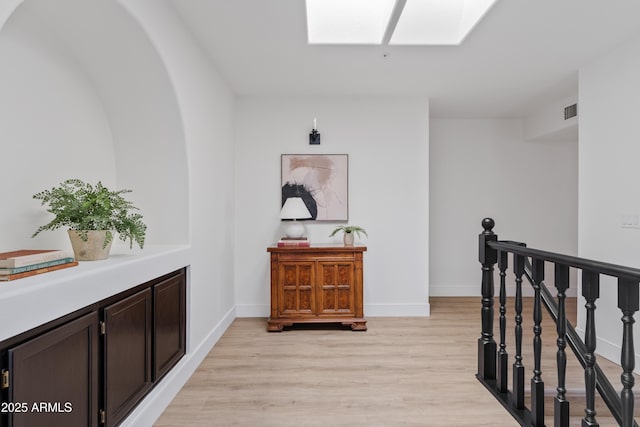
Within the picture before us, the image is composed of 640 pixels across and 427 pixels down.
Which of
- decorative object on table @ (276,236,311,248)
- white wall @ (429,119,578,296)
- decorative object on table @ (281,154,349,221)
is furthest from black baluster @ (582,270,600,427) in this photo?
white wall @ (429,119,578,296)

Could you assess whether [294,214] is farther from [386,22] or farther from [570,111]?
[570,111]

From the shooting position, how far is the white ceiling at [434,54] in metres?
2.45

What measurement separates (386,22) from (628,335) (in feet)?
7.49

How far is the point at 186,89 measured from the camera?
2619 mm

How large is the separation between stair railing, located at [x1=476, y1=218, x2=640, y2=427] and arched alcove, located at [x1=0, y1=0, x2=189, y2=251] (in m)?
2.08

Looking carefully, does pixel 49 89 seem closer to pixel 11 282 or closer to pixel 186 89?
pixel 186 89

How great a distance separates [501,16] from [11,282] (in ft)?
9.74

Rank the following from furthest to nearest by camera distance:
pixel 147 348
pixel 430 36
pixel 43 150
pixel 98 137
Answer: pixel 430 36 < pixel 98 137 < pixel 147 348 < pixel 43 150

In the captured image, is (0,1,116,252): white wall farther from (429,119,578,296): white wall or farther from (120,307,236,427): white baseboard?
(429,119,578,296): white wall

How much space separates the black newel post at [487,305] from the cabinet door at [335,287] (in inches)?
58.0

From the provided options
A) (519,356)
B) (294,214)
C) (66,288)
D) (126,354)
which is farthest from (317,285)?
(66,288)

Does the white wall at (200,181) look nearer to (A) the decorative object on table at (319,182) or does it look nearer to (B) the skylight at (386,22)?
(A) the decorative object on table at (319,182)

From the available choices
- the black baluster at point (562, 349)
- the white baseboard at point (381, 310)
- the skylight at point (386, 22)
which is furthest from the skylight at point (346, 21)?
the white baseboard at point (381, 310)

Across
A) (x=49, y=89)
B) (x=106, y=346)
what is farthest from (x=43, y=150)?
(x=106, y=346)
